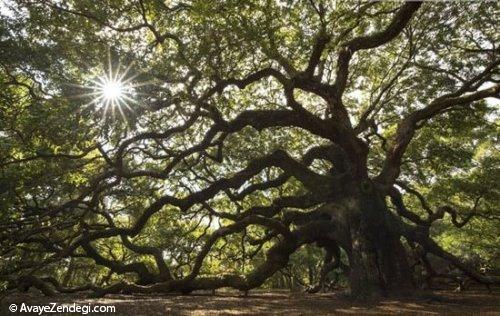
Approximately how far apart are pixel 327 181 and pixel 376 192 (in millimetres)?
1814

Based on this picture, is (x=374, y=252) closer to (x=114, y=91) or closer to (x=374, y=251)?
(x=374, y=251)

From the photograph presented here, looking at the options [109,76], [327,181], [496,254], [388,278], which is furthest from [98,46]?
[496,254]

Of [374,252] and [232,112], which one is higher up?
[232,112]

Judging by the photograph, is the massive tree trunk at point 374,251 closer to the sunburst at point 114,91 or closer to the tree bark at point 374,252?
the tree bark at point 374,252

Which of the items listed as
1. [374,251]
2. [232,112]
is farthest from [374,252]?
[232,112]

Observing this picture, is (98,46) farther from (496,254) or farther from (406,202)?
(496,254)

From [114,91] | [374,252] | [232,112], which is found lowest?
[374,252]

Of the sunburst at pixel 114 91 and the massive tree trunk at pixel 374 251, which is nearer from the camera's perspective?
the sunburst at pixel 114 91

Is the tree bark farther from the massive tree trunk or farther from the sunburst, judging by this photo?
the sunburst

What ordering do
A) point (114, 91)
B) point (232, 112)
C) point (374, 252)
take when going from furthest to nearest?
point (232, 112) → point (374, 252) → point (114, 91)

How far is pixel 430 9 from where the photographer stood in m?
14.0

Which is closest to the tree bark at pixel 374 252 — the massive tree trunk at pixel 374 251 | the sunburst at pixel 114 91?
the massive tree trunk at pixel 374 251

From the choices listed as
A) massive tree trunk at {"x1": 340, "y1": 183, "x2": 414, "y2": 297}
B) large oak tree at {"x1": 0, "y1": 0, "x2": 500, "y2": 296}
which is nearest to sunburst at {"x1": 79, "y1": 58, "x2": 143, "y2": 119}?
large oak tree at {"x1": 0, "y1": 0, "x2": 500, "y2": 296}

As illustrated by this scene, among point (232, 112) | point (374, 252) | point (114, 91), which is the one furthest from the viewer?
point (232, 112)
